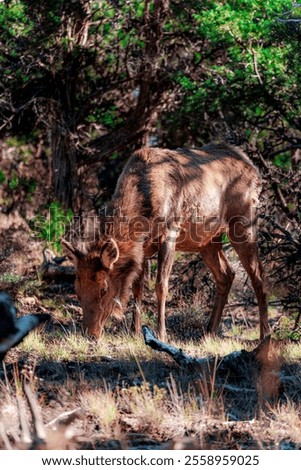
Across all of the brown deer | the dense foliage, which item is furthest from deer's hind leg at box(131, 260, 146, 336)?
the dense foliage

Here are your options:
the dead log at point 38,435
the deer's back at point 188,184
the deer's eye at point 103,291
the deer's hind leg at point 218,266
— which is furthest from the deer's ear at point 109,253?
the dead log at point 38,435

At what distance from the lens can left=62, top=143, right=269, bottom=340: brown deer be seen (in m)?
9.41

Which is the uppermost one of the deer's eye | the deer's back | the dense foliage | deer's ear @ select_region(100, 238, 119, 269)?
the dense foliage

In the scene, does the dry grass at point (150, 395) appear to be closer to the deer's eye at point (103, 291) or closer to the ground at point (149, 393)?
the ground at point (149, 393)

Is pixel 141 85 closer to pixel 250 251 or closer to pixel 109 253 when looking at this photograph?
pixel 250 251

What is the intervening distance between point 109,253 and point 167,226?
102cm

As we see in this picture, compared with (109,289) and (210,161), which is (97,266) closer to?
(109,289)

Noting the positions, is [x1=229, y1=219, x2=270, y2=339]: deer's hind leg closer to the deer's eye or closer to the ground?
the ground

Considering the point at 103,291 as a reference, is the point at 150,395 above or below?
below

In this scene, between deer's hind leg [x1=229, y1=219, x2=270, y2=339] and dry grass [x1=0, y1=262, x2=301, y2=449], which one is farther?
Answer: deer's hind leg [x1=229, y1=219, x2=270, y2=339]

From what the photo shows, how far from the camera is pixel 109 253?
9.35 meters

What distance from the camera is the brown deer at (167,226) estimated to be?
941 centimetres

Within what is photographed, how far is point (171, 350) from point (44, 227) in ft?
22.8

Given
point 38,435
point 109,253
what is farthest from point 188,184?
point 38,435
